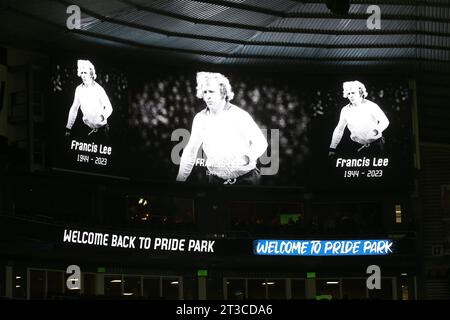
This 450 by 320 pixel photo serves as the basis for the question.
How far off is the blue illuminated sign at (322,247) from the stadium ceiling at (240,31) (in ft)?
26.3

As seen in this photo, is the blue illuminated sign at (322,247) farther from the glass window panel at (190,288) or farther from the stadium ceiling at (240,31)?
the stadium ceiling at (240,31)

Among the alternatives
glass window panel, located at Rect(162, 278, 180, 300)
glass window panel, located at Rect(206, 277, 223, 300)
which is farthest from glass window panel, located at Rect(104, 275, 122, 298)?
glass window panel, located at Rect(206, 277, 223, 300)

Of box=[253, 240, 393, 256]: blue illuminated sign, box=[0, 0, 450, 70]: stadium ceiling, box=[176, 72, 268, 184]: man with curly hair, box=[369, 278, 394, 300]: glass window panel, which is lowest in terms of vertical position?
box=[369, 278, 394, 300]: glass window panel

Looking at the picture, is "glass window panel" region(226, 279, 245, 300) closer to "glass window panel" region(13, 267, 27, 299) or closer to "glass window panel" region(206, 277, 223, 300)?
"glass window panel" region(206, 277, 223, 300)

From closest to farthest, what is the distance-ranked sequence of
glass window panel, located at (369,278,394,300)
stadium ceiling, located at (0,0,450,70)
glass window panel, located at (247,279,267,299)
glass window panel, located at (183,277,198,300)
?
stadium ceiling, located at (0,0,450,70), glass window panel, located at (183,277,198,300), glass window panel, located at (247,279,267,299), glass window panel, located at (369,278,394,300)

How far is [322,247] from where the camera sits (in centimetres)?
4122

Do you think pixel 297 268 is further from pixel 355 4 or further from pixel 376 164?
pixel 355 4

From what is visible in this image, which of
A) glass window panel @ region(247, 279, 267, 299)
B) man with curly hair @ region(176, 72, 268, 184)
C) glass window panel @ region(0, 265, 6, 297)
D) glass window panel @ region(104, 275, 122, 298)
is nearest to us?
glass window panel @ region(0, 265, 6, 297)

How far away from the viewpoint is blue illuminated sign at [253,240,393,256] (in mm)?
40875

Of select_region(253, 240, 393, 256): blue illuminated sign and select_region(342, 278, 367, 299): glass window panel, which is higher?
select_region(253, 240, 393, 256): blue illuminated sign

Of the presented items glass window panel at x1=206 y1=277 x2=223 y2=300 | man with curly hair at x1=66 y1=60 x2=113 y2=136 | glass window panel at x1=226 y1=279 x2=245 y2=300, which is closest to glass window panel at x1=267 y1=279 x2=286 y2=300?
glass window panel at x1=226 y1=279 x2=245 y2=300

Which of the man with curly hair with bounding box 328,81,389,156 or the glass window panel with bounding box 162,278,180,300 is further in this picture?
the man with curly hair with bounding box 328,81,389,156

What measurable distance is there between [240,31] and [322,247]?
9643 millimetres

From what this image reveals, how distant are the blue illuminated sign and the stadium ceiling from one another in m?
8.02
